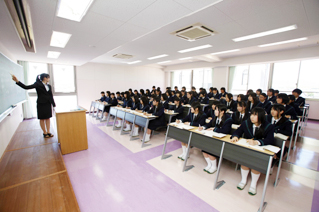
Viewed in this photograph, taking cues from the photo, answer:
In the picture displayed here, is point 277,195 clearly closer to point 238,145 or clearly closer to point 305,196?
point 305,196

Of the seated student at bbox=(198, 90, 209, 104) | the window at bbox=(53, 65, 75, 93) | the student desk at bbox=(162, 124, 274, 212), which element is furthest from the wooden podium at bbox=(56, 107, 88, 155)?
the window at bbox=(53, 65, 75, 93)

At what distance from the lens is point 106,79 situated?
8.59 meters

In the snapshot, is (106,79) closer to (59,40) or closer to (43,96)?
(59,40)

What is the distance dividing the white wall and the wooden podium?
5.31 meters

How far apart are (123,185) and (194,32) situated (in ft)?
10.9

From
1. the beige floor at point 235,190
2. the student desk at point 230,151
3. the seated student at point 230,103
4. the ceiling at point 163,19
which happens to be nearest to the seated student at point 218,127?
the beige floor at point 235,190

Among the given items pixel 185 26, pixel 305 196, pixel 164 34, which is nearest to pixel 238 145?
pixel 305 196

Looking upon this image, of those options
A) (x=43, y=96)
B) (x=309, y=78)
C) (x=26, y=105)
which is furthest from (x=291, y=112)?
(x=26, y=105)

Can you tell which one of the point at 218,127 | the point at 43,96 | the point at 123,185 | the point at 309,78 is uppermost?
the point at 309,78

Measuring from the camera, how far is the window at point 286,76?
6.34 metres

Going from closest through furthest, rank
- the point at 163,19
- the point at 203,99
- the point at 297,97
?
1. the point at 163,19
2. the point at 297,97
3. the point at 203,99

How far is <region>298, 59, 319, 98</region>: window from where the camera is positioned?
5.90m

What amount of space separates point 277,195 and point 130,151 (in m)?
2.67

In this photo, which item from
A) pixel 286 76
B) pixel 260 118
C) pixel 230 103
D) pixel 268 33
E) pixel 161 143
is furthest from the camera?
pixel 286 76
